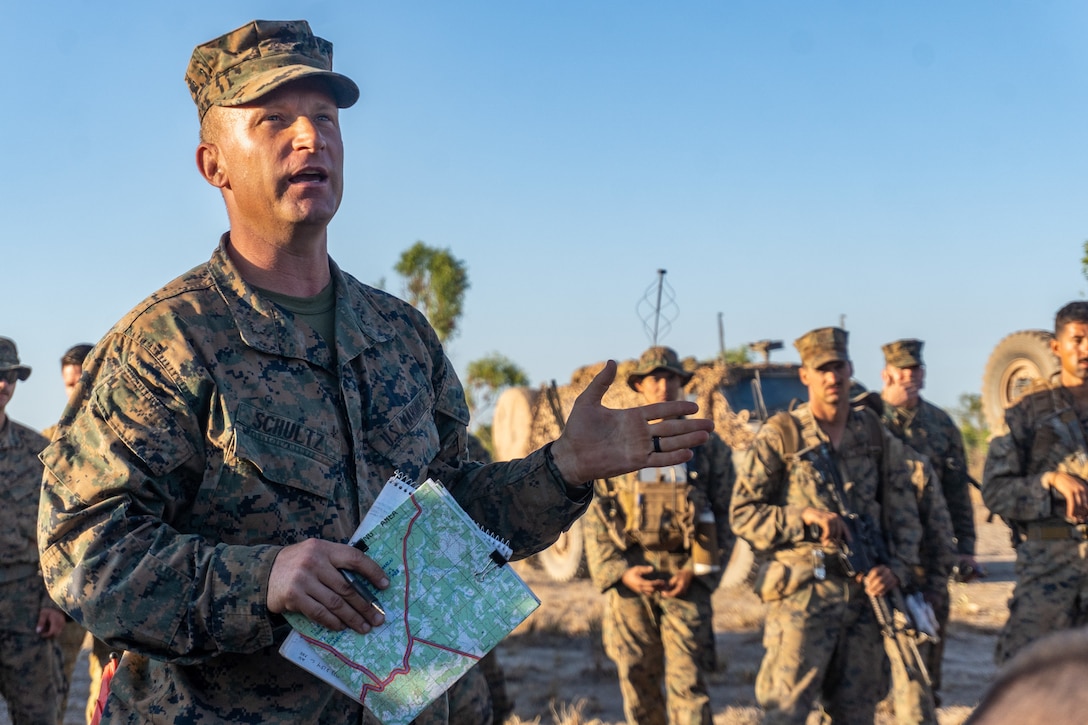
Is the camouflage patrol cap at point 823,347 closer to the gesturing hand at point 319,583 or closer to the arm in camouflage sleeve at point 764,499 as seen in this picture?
the arm in camouflage sleeve at point 764,499

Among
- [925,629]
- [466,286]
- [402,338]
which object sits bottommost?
[925,629]

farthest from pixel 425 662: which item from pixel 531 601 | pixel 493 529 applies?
pixel 493 529

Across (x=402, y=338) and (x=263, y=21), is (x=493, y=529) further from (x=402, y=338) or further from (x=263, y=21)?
(x=263, y=21)

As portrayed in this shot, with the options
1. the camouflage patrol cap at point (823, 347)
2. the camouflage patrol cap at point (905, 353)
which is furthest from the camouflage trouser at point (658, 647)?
the camouflage patrol cap at point (905, 353)

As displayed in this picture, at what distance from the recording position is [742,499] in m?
5.84

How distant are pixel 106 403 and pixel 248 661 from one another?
552 mm

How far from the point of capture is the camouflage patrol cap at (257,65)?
2.22m

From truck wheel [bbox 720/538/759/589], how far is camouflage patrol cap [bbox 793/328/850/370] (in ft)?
15.1

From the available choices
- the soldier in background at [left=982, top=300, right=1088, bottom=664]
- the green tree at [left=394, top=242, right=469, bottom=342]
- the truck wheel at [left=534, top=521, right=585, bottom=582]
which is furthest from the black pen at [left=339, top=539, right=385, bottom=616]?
the green tree at [left=394, top=242, right=469, bottom=342]

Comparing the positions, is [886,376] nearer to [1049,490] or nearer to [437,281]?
[1049,490]

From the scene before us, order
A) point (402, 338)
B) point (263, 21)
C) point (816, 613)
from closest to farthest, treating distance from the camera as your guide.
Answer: point (263, 21), point (402, 338), point (816, 613)

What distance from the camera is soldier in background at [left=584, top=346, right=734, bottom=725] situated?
623cm

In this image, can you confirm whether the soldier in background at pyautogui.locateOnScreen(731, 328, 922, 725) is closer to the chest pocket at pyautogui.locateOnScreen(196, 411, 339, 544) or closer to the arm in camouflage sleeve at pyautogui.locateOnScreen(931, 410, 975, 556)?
the arm in camouflage sleeve at pyautogui.locateOnScreen(931, 410, 975, 556)

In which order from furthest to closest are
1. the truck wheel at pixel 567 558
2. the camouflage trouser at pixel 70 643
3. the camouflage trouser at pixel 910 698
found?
the truck wheel at pixel 567 558
the camouflage trouser at pixel 70 643
the camouflage trouser at pixel 910 698
